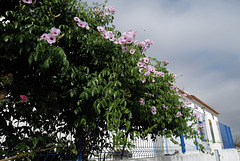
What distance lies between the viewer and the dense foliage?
77.0 inches

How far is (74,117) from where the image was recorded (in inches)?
94.6

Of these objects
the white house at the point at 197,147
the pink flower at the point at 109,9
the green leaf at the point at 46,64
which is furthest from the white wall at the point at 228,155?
the green leaf at the point at 46,64

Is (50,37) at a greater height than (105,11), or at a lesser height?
lesser

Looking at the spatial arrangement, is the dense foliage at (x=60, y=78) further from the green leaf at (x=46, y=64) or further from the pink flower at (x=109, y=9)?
the pink flower at (x=109, y=9)

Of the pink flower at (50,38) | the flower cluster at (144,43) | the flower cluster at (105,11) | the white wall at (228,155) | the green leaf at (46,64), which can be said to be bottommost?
the white wall at (228,155)

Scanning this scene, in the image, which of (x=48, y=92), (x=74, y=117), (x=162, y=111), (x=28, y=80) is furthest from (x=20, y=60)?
(x=162, y=111)

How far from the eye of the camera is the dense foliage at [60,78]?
6.42ft

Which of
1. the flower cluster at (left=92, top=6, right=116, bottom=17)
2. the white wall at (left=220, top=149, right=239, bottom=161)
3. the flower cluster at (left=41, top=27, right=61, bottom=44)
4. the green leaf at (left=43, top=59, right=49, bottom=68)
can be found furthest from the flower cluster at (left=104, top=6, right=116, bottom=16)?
the white wall at (left=220, top=149, right=239, bottom=161)

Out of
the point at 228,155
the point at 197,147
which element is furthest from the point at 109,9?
the point at 228,155

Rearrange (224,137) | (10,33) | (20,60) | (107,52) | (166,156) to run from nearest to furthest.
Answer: (10,33) < (20,60) < (107,52) < (166,156) < (224,137)

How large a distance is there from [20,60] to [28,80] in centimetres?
25

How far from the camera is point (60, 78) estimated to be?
2.28m

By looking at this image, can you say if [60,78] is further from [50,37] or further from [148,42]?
[148,42]

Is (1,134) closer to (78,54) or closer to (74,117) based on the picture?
(74,117)
